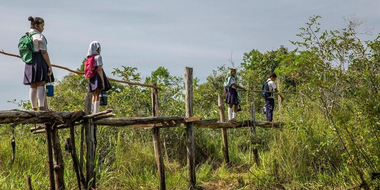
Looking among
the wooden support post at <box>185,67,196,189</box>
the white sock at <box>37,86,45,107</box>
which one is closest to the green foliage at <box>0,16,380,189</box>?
the wooden support post at <box>185,67,196,189</box>

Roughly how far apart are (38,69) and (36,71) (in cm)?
4

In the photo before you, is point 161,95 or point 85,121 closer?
point 85,121

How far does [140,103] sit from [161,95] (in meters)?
0.63

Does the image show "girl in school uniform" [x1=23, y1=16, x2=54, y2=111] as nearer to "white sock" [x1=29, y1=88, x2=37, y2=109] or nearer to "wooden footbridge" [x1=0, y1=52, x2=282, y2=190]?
"white sock" [x1=29, y1=88, x2=37, y2=109]

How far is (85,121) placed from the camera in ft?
21.6

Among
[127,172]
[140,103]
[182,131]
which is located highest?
[140,103]

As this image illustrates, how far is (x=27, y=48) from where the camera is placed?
5.82 metres

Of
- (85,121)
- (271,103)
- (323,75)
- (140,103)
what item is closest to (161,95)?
Answer: (140,103)

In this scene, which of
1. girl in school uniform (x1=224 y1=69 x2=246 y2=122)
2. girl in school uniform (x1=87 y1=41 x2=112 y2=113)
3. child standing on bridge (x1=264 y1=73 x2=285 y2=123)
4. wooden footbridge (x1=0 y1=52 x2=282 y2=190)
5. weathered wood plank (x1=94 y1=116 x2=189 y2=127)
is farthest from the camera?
child standing on bridge (x1=264 y1=73 x2=285 y2=123)

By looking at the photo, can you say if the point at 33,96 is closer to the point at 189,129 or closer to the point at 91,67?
the point at 91,67

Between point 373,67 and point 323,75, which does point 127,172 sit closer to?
point 323,75

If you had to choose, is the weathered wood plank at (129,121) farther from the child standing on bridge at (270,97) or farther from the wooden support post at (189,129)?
the child standing on bridge at (270,97)

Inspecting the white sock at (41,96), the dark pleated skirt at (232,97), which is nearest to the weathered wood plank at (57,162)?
the white sock at (41,96)

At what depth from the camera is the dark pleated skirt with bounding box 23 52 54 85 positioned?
5.74 meters
